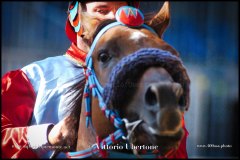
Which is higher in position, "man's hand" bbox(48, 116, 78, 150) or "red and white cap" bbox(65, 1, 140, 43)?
"red and white cap" bbox(65, 1, 140, 43)

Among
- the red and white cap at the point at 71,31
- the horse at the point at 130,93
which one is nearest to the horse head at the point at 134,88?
the horse at the point at 130,93

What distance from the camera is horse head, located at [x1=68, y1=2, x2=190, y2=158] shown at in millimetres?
1077

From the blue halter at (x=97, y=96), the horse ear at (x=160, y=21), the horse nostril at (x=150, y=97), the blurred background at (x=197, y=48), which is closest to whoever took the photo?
the horse nostril at (x=150, y=97)

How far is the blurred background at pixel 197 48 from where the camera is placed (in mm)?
1498

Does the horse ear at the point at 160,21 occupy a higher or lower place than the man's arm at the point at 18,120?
higher

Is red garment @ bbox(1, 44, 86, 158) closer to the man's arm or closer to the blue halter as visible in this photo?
the man's arm

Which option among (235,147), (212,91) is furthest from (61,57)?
(235,147)

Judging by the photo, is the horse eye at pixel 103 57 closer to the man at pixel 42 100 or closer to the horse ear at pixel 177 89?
the man at pixel 42 100

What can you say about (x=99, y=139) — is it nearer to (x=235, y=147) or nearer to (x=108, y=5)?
(x=108, y=5)

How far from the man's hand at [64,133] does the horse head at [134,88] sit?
1.7 inches

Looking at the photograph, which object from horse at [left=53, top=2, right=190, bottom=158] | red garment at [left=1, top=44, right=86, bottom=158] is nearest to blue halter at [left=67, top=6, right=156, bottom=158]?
horse at [left=53, top=2, right=190, bottom=158]

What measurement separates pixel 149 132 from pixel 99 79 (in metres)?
0.24

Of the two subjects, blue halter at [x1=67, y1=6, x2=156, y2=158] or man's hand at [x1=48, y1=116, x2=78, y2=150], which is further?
man's hand at [x1=48, y1=116, x2=78, y2=150]

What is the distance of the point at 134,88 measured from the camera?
1.11 m
